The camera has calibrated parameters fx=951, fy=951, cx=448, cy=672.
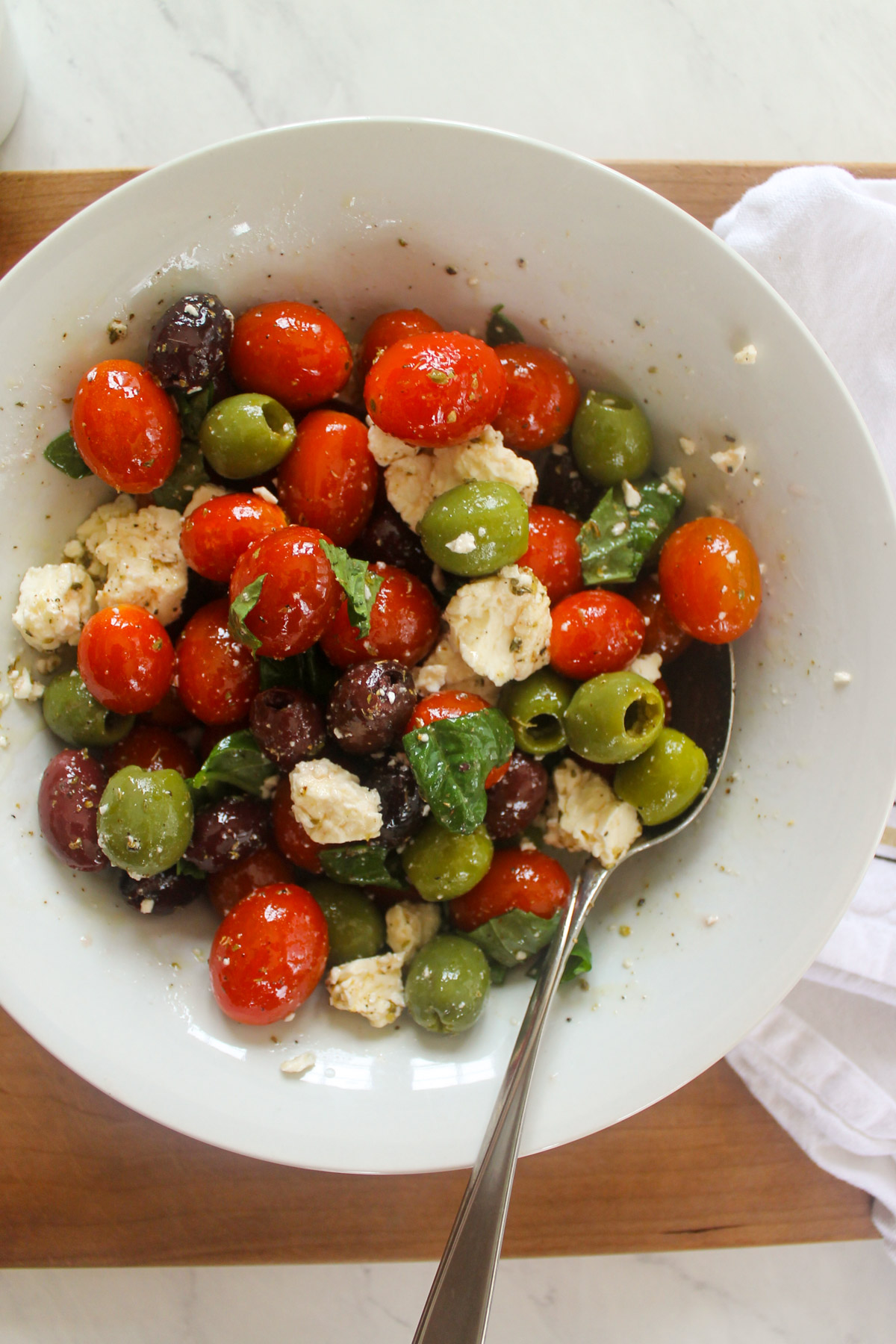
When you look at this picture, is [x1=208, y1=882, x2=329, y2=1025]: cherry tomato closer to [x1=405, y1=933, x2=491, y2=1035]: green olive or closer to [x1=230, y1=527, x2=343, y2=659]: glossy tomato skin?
[x1=405, y1=933, x2=491, y2=1035]: green olive

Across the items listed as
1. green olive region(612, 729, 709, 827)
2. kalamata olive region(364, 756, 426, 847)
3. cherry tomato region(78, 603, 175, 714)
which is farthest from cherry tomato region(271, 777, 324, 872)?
green olive region(612, 729, 709, 827)

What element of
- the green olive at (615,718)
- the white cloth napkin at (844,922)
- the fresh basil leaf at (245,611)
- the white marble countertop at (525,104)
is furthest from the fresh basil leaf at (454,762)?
the white marble countertop at (525,104)

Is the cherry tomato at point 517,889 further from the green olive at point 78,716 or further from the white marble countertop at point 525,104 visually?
the white marble countertop at point 525,104

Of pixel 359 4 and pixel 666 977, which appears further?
pixel 359 4

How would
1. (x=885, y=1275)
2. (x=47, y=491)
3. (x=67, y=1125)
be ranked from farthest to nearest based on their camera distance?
(x=885, y=1275)
(x=67, y=1125)
(x=47, y=491)

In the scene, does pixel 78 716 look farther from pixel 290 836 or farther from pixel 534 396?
pixel 534 396

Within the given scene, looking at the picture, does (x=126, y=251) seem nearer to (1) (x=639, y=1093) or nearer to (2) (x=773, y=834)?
(2) (x=773, y=834)

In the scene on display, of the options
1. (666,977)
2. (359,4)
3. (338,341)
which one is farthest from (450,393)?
(359,4)
